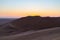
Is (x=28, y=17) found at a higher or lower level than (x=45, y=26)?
higher

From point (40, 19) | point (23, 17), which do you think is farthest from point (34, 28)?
point (23, 17)

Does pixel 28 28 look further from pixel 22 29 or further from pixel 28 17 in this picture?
pixel 28 17

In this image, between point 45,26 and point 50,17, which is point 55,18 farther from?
point 45,26

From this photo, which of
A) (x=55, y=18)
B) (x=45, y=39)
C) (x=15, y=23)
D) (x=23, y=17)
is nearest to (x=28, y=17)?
(x=23, y=17)

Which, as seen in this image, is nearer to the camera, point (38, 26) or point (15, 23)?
point (38, 26)

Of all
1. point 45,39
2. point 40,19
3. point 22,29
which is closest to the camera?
point 45,39

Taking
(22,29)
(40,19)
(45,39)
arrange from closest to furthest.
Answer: (45,39) → (22,29) → (40,19)
